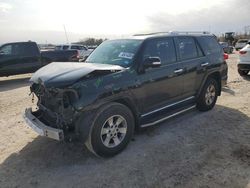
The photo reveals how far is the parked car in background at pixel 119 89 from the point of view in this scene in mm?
4062

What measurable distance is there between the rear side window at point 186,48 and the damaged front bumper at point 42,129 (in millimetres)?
2970

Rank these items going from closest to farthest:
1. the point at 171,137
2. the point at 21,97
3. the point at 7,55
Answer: the point at 171,137
the point at 21,97
the point at 7,55

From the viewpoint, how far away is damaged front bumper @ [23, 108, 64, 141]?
3.95 meters

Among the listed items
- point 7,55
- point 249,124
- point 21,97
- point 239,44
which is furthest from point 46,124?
point 239,44

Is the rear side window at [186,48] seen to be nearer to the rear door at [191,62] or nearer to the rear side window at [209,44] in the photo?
the rear door at [191,62]

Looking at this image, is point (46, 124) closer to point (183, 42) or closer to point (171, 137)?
point (171, 137)

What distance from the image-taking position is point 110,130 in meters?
4.40

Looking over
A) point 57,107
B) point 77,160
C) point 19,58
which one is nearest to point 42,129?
point 57,107

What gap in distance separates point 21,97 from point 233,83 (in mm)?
7230

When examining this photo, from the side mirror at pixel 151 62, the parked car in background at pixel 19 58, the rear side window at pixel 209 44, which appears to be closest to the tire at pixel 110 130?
the side mirror at pixel 151 62

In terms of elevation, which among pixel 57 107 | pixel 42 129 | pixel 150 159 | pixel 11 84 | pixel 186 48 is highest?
pixel 186 48

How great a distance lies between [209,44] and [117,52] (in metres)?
2.62

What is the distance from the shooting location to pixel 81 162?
4.37 meters

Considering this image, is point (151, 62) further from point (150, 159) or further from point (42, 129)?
point (42, 129)
